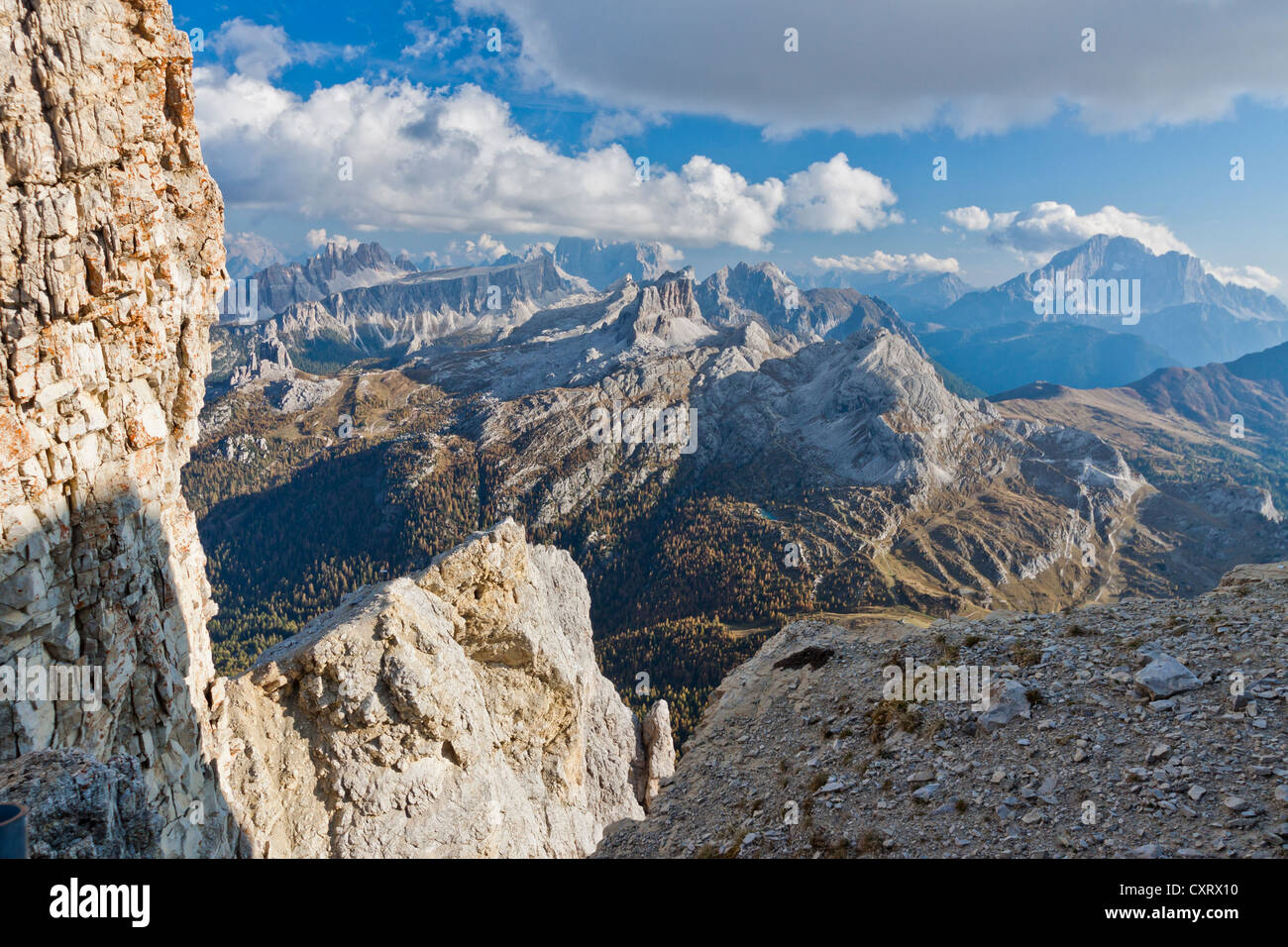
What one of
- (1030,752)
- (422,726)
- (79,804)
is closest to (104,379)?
(79,804)

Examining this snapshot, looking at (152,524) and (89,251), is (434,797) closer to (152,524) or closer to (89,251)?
(152,524)

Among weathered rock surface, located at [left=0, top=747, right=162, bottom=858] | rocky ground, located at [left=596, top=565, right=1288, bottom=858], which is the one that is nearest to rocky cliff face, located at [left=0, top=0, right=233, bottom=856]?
weathered rock surface, located at [left=0, top=747, right=162, bottom=858]

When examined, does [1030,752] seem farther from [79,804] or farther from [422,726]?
[422,726]

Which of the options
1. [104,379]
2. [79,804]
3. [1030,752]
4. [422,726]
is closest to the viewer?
[79,804]

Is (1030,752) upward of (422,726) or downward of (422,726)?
upward

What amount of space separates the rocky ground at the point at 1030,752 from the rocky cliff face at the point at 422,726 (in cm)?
769

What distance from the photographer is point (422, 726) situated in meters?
26.0

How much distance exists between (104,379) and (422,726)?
17754mm

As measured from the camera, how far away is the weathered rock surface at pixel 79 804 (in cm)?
964

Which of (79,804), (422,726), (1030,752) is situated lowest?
(422,726)

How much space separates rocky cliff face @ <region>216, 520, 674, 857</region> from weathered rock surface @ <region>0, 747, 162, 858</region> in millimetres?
10911

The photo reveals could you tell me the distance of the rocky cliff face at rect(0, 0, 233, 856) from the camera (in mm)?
13883
